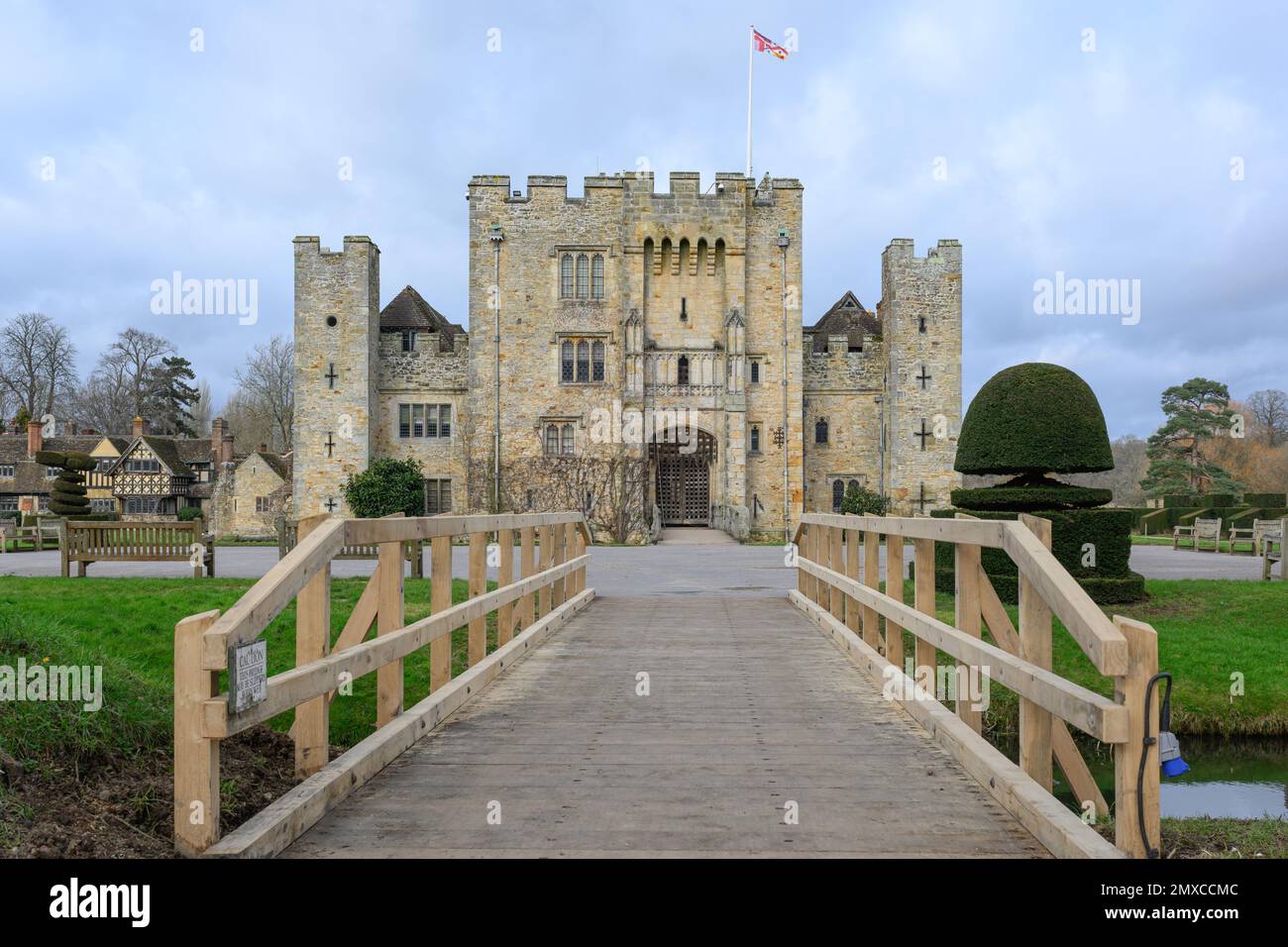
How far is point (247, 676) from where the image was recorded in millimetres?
3705

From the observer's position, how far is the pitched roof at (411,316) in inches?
1641

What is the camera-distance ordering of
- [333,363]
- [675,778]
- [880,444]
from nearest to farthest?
[675,778], [333,363], [880,444]

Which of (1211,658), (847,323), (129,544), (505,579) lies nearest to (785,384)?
(847,323)

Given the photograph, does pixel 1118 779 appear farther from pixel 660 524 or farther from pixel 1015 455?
pixel 660 524

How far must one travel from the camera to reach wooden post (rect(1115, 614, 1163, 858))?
11.7ft

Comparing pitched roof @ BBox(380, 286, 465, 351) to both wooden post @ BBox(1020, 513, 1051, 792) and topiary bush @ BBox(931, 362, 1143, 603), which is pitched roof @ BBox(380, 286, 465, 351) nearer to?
topiary bush @ BBox(931, 362, 1143, 603)

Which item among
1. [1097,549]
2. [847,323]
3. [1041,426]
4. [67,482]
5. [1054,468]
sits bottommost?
[1097,549]

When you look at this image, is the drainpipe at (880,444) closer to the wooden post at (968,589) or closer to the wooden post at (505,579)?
the wooden post at (505,579)

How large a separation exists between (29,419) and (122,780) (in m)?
75.0

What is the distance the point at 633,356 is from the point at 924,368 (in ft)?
38.3

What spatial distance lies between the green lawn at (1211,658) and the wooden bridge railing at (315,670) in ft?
21.1

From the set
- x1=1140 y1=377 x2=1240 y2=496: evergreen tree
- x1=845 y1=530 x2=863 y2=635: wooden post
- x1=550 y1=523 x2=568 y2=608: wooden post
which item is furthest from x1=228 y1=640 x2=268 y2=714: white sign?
x1=1140 y1=377 x2=1240 y2=496: evergreen tree

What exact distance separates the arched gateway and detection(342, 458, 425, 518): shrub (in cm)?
944

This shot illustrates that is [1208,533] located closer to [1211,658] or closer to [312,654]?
[1211,658]
